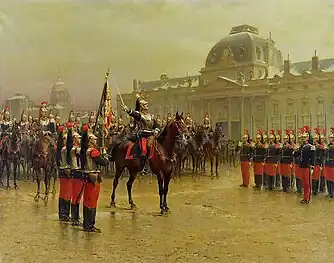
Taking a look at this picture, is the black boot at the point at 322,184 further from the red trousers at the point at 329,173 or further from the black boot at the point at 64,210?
the black boot at the point at 64,210

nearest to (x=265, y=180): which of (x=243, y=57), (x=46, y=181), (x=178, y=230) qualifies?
(x=243, y=57)

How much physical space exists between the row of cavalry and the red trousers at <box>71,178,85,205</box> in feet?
2.34

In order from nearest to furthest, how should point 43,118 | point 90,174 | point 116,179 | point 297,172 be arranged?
point 90,174, point 116,179, point 43,118, point 297,172

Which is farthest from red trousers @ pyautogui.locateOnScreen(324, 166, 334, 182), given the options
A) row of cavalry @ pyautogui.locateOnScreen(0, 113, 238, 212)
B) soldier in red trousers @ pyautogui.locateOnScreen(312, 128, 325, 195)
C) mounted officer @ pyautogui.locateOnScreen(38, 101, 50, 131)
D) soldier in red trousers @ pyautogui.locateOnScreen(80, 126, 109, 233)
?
mounted officer @ pyautogui.locateOnScreen(38, 101, 50, 131)

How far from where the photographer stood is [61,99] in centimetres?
617

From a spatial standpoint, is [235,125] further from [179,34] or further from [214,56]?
[179,34]

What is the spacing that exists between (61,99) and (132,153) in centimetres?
115

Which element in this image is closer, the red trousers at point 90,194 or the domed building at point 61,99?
the red trousers at point 90,194

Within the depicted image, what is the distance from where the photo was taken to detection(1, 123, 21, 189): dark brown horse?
7.33 m

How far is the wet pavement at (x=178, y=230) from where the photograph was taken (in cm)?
430

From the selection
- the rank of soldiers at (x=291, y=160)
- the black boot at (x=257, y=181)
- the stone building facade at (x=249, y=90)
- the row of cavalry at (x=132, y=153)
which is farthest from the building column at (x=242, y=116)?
the black boot at (x=257, y=181)

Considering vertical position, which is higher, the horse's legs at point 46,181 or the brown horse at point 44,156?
the brown horse at point 44,156

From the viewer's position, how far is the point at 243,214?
18.7 ft

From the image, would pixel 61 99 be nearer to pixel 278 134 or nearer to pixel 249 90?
pixel 249 90
